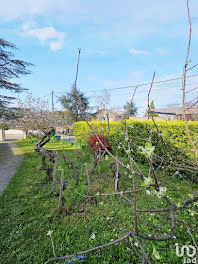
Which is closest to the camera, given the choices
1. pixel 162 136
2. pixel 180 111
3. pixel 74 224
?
pixel 74 224

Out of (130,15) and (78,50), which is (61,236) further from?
(130,15)

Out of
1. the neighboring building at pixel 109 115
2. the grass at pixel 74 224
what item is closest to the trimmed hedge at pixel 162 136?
the neighboring building at pixel 109 115

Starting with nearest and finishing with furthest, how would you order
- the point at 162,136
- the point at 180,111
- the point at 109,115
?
1. the point at 162,136
2. the point at 109,115
3. the point at 180,111

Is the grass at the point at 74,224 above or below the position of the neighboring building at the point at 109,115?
below

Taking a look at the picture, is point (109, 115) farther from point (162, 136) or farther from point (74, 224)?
point (74, 224)

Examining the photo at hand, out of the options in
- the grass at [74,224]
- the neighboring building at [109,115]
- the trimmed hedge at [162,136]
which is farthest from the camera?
the trimmed hedge at [162,136]

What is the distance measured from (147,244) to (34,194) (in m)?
2.62

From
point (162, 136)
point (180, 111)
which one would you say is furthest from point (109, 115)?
point (180, 111)

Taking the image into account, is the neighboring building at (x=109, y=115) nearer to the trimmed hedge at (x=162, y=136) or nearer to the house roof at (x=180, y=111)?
the trimmed hedge at (x=162, y=136)

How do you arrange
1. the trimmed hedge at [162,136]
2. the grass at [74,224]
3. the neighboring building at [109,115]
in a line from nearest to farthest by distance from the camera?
the grass at [74,224] < the neighboring building at [109,115] < the trimmed hedge at [162,136]

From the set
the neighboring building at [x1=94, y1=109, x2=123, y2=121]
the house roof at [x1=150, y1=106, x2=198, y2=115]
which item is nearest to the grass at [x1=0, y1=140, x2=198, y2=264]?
the house roof at [x1=150, y1=106, x2=198, y2=115]

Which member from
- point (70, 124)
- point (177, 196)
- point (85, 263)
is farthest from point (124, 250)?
point (70, 124)

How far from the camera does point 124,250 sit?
1868 millimetres

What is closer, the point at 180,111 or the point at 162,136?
the point at 162,136
